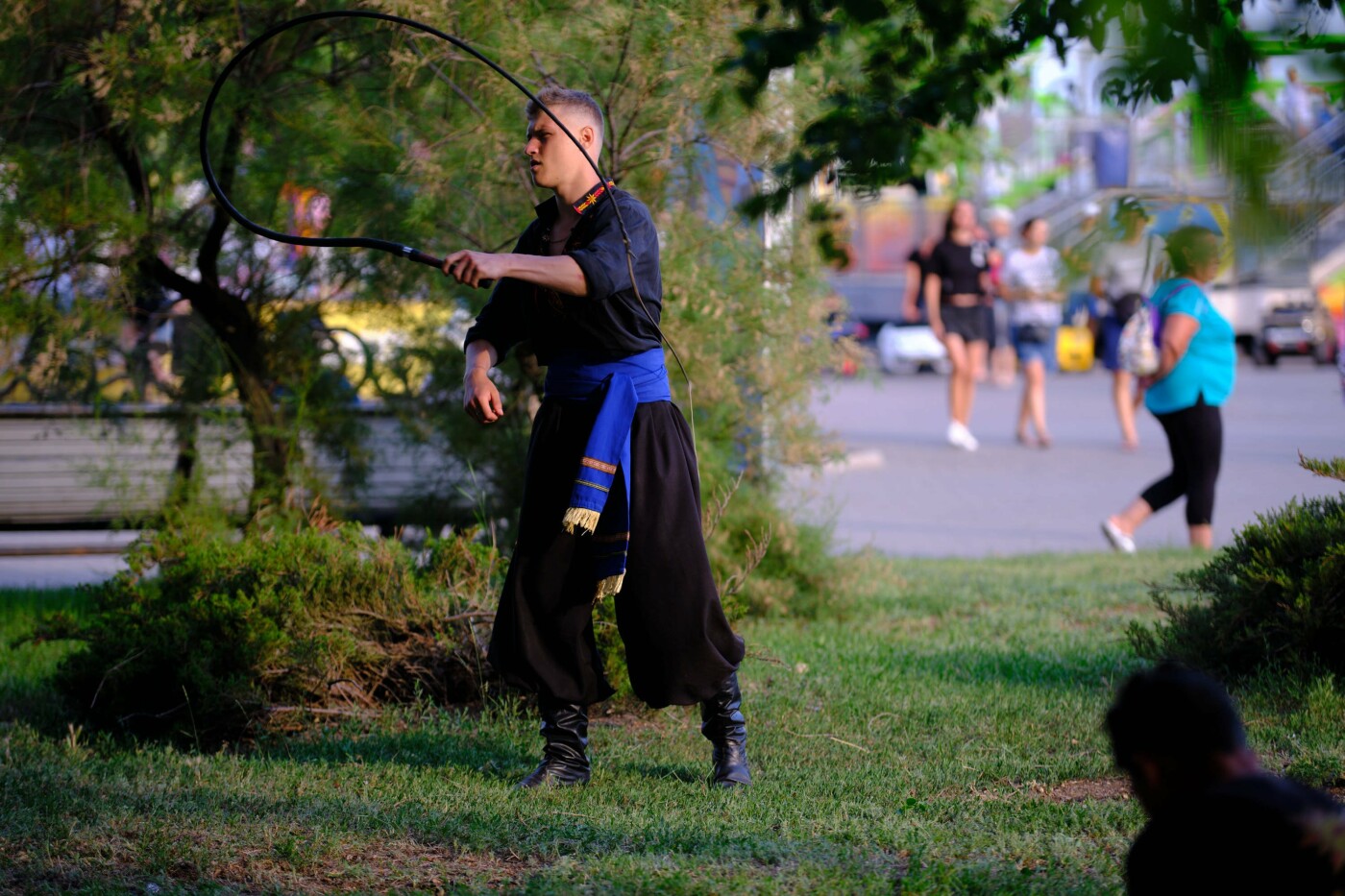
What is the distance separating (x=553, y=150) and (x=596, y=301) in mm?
483

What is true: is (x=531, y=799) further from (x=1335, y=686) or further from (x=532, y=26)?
(x=532, y=26)

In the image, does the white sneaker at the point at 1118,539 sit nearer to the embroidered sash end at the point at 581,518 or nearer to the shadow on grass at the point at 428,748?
the shadow on grass at the point at 428,748

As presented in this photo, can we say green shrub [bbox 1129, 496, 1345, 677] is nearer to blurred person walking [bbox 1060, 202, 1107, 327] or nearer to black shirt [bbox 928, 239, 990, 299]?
blurred person walking [bbox 1060, 202, 1107, 327]

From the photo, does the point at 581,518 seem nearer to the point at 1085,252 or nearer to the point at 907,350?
the point at 1085,252

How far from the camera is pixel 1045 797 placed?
4.16 m

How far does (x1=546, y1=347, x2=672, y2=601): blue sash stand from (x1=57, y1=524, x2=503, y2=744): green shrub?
51.2 inches

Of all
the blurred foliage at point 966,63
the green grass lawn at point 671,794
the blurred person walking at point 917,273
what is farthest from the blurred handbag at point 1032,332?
the blurred foliage at point 966,63

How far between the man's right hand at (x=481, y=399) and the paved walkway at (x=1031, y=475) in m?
3.21

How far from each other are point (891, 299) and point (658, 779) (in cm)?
3217

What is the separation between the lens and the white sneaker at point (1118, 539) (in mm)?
8828

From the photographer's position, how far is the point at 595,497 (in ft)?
13.2

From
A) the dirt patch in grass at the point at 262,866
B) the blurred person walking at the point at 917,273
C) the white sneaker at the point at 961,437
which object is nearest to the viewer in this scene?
the dirt patch in grass at the point at 262,866

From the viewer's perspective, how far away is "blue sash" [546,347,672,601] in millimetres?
4020

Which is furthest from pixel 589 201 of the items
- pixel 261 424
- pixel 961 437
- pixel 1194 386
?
pixel 961 437
